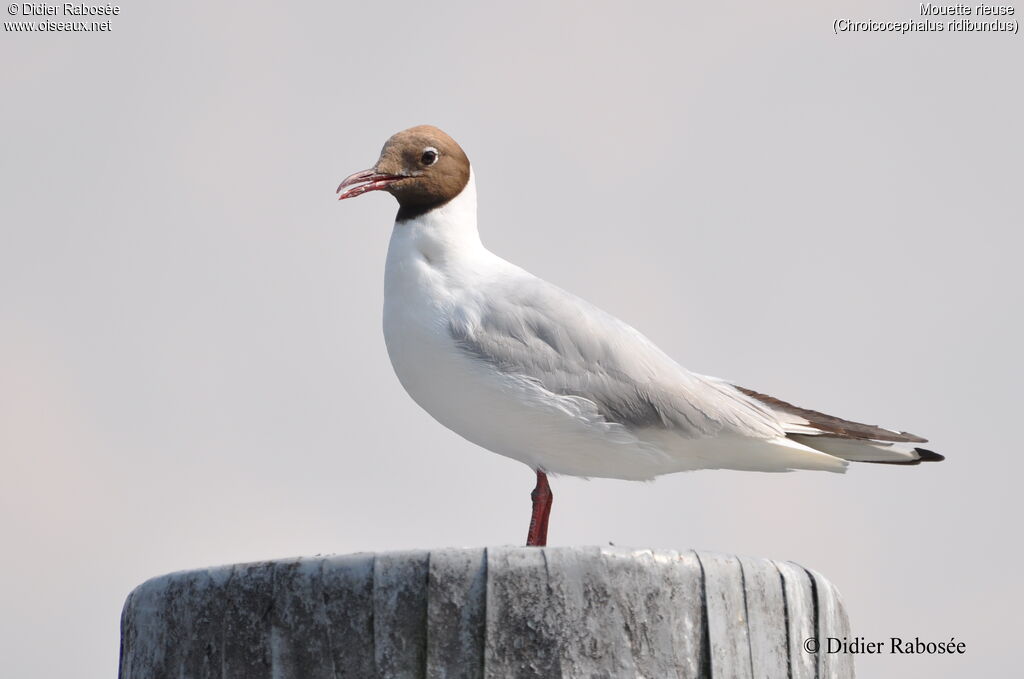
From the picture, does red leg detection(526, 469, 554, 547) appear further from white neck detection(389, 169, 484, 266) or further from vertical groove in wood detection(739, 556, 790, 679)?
vertical groove in wood detection(739, 556, 790, 679)

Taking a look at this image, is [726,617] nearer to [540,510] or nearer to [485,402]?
[485,402]

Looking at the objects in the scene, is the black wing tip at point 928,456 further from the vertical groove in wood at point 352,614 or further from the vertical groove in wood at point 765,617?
the vertical groove in wood at point 352,614

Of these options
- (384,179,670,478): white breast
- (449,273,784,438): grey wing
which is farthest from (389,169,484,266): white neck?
(449,273,784,438): grey wing

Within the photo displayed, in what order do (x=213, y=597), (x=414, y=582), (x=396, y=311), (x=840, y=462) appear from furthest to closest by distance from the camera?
(x=840, y=462) < (x=396, y=311) < (x=213, y=597) < (x=414, y=582)

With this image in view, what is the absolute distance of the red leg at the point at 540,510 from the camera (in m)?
5.57

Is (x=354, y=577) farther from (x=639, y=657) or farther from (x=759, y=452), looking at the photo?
(x=759, y=452)

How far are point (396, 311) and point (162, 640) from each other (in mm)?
2622

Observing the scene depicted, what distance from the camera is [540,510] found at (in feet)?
18.4

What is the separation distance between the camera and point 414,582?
2643 millimetres

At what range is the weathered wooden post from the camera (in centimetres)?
264

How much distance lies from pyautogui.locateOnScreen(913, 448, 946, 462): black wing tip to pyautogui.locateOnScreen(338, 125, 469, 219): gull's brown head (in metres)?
2.53

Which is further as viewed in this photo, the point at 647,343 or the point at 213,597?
the point at 647,343

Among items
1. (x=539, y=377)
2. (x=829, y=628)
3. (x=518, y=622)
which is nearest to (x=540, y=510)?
(x=539, y=377)

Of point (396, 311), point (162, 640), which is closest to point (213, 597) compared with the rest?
point (162, 640)
